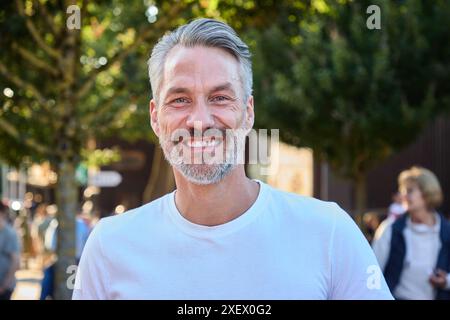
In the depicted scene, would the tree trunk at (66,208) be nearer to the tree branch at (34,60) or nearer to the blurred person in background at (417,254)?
the tree branch at (34,60)

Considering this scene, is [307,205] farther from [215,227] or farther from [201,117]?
[201,117]

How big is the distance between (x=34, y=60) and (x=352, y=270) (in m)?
5.57

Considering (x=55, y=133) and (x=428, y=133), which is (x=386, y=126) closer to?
(x=55, y=133)

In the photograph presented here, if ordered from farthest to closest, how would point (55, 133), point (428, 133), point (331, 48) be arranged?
point (428, 133), point (331, 48), point (55, 133)

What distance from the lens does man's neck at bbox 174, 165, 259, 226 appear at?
7.73 feet

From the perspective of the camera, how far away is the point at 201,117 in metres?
2.28

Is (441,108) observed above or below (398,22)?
below

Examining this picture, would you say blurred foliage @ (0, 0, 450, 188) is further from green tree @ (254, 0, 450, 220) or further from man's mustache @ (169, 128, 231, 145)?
man's mustache @ (169, 128, 231, 145)

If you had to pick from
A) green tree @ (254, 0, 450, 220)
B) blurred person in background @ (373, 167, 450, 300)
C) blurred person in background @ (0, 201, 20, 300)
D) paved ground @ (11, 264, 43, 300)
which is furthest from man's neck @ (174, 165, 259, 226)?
green tree @ (254, 0, 450, 220)

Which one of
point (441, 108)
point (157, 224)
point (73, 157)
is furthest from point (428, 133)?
point (157, 224)

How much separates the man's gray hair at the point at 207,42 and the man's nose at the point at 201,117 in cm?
15

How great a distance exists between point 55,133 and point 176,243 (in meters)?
5.34

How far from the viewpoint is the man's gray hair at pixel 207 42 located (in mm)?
2336

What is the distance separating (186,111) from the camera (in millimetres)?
2307
